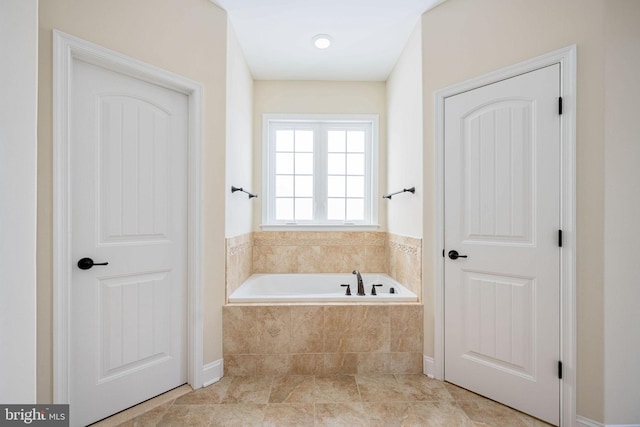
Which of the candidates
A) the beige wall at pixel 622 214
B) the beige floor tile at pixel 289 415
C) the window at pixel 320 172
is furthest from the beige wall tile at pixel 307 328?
the beige wall at pixel 622 214

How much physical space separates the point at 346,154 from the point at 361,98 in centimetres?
61

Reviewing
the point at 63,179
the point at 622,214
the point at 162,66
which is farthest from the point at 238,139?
the point at 622,214

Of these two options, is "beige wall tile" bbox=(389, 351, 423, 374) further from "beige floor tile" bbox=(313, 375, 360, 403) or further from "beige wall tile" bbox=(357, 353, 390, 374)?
"beige floor tile" bbox=(313, 375, 360, 403)

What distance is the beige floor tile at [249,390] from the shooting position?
1.87 m

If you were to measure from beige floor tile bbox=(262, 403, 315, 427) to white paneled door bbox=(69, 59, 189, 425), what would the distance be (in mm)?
677

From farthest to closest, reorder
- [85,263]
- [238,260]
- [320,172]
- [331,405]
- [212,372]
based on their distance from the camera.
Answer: [320,172] → [238,260] → [212,372] → [331,405] → [85,263]

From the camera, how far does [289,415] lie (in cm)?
173

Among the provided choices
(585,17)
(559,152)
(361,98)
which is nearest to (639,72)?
(585,17)

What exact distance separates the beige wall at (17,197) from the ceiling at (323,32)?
1.40 m

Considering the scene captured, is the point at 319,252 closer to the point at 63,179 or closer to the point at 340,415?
the point at 340,415

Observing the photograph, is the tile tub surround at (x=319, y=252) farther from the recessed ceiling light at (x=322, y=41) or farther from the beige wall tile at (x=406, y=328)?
the recessed ceiling light at (x=322, y=41)

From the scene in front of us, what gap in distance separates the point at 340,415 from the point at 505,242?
141cm

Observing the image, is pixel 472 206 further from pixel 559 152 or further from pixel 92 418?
pixel 92 418

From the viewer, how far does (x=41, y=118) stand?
4.58 ft
